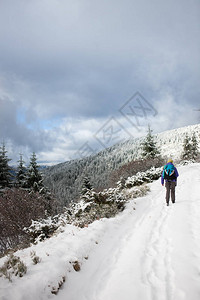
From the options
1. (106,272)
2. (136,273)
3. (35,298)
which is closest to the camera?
(35,298)

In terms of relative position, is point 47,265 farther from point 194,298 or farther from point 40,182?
point 40,182

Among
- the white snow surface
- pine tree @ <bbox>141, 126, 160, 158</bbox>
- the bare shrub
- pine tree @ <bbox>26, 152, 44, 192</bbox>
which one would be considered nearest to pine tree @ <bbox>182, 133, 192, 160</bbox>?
pine tree @ <bbox>141, 126, 160, 158</bbox>

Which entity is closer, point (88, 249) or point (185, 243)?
point (185, 243)

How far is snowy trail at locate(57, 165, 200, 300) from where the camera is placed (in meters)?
2.40

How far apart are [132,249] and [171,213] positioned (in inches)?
104

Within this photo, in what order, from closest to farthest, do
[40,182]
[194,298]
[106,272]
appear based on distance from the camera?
[194,298]
[106,272]
[40,182]

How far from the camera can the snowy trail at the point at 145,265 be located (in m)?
2.40

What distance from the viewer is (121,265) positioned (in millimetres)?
3146

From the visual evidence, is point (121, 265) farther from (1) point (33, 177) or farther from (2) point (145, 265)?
(1) point (33, 177)

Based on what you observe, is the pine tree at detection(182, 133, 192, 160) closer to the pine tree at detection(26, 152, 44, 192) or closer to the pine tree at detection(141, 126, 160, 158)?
the pine tree at detection(141, 126, 160, 158)

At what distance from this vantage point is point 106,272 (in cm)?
303

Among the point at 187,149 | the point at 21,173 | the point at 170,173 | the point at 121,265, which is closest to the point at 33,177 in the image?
the point at 21,173

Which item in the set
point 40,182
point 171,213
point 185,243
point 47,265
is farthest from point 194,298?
point 40,182

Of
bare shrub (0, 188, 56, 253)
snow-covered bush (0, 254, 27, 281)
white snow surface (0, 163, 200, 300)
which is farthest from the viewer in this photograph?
bare shrub (0, 188, 56, 253)
